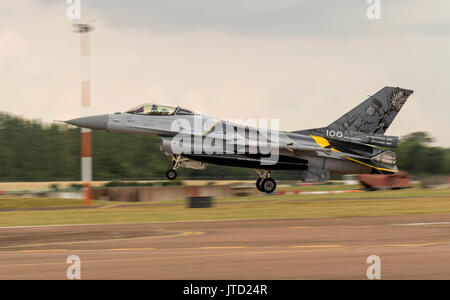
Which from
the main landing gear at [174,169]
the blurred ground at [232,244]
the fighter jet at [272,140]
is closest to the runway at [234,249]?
the blurred ground at [232,244]

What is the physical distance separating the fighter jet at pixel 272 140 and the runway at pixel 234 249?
36.6 feet

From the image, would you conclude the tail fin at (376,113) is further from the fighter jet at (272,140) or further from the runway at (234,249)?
the runway at (234,249)

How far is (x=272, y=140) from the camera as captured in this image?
107 feet

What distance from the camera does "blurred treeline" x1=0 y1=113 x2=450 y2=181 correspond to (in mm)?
81125

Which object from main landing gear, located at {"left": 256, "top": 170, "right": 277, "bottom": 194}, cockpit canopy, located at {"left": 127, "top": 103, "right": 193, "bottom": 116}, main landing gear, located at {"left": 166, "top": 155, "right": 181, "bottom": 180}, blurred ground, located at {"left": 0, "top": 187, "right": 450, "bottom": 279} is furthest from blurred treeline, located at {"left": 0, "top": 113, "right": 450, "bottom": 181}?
blurred ground, located at {"left": 0, "top": 187, "right": 450, "bottom": 279}

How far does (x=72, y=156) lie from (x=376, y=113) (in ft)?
215

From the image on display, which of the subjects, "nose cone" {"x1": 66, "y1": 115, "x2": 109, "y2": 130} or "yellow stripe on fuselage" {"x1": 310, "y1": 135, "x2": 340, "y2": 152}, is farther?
"yellow stripe on fuselage" {"x1": 310, "y1": 135, "x2": 340, "y2": 152}

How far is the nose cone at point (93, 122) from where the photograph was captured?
3103 cm

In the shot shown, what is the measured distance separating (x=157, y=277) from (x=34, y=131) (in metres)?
88.4

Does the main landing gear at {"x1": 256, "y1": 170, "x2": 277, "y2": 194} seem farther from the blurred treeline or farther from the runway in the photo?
the blurred treeline

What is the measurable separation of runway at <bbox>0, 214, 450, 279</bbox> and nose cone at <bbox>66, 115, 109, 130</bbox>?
11832 mm

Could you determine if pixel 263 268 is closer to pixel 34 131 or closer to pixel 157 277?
pixel 157 277
